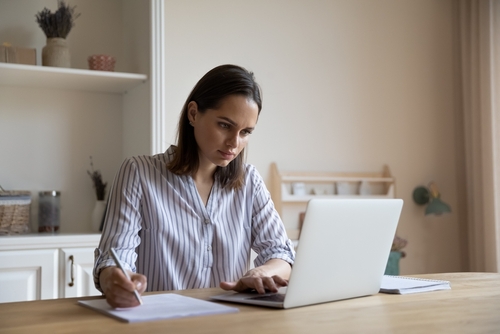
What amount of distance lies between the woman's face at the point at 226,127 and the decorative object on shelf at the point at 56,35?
1.25 metres

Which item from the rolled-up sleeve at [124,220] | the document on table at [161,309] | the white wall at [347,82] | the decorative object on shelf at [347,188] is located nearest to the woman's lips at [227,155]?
the rolled-up sleeve at [124,220]

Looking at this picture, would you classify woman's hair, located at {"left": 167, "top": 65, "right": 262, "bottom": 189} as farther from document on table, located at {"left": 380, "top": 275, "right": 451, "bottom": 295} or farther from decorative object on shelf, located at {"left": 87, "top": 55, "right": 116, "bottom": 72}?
decorative object on shelf, located at {"left": 87, "top": 55, "right": 116, "bottom": 72}

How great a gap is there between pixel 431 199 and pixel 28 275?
2.56 meters

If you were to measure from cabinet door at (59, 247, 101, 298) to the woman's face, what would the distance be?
3.63 feet

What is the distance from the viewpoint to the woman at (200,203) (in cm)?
168

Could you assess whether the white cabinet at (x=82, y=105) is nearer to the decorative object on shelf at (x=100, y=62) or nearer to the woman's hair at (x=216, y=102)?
the decorative object on shelf at (x=100, y=62)

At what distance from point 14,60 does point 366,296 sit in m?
1.98

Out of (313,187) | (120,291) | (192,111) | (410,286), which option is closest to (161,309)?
(120,291)

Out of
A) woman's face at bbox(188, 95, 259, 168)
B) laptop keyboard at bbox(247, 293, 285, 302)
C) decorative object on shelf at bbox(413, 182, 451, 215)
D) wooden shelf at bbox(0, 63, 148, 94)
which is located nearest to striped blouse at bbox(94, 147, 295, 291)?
woman's face at bbox(188, 95, 259, 168)

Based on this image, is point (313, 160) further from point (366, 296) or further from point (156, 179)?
point (366, 296)

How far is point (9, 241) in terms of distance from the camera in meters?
2.44

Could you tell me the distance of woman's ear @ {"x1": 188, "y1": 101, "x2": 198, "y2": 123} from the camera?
69.7 inches

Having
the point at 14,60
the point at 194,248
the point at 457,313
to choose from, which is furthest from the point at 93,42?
the point at 457,313

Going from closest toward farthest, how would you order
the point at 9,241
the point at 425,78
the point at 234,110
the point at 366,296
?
the point at 366,296 → the point at 234,110 → the point at 9,241 → the point at 425,78
